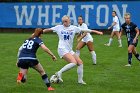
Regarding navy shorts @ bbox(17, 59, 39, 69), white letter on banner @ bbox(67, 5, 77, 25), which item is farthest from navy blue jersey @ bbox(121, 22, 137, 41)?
white letter on banner @ bbox(67, 5, 77, 25)

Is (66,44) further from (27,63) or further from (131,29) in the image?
(131,29)

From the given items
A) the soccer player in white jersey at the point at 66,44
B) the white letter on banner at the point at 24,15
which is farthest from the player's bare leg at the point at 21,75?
the white letter on banner at the point at 24,15

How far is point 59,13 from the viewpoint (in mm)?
39844

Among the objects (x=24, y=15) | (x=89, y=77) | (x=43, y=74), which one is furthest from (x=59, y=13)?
(x=43, y=74)

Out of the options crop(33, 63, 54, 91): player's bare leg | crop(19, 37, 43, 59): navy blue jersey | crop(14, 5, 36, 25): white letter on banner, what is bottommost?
crop(14, 5, 36, 25): white letter on banner

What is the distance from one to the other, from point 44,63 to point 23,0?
88.0ft

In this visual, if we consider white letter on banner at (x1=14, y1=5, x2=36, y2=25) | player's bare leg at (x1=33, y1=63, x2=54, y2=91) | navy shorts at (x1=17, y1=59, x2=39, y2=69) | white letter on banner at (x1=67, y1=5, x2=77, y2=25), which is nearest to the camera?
navy shorts at (x1=17, y1=59, x2=39, y2=69)

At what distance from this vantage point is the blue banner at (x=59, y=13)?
3816 centimetres

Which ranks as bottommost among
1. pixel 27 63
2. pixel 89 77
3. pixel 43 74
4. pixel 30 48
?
pixel 89 77

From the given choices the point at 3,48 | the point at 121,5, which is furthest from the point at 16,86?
the point at 121,5

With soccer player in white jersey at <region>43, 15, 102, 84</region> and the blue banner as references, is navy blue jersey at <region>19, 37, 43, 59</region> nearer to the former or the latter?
soccer player in white jersey at <region>43, 15, 102, 84</region>

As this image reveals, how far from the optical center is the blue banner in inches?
1502

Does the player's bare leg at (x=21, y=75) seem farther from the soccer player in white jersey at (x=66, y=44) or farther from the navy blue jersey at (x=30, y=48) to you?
the soccer player in white jersey at (x=66, y=44)

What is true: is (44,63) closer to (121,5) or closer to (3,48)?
(3,48)
